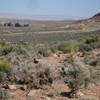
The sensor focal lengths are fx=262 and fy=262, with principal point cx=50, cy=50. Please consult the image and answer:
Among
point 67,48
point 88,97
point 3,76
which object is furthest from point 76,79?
point 67,48

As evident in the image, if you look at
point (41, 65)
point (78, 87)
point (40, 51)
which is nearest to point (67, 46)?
point (40, 51)

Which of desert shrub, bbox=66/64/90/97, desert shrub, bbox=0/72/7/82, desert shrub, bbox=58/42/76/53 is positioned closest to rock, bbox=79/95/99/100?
desert shrub, bbox=66/64/90/97

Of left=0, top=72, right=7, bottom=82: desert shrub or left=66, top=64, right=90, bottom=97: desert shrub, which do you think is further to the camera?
left=0, top=72, right=7, bottom=82: desert shrub

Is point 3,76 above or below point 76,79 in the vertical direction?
below

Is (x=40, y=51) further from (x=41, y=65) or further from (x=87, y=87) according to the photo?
(x=87, y=87)

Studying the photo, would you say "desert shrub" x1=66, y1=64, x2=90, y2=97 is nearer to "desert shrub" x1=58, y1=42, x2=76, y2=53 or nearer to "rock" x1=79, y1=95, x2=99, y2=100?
"rock" x1=79, y1=95, x2=99, y2=100

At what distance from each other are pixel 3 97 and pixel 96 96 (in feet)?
11.1

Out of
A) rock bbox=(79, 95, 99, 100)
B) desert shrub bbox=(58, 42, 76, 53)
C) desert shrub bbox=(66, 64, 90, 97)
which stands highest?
desert shrub bbox=(66, 64, 90, 97)

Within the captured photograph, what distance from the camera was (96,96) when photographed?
31.1ft

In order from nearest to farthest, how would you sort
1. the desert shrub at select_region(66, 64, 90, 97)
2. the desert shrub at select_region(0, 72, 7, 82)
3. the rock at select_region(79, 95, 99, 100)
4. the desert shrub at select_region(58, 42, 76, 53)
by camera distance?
the rock at select_region(79, 95, 99, 100) → the desert shrub at select_region(66, 64, 90, 97) → the desert shrub at select_region(0, 72, 7, 82) → the desert shrub at select_region(58, 42, 76, 53)

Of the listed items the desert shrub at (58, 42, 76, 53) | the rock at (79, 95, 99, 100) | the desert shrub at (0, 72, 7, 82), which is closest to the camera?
the rock at (79, 95, 99, 100)

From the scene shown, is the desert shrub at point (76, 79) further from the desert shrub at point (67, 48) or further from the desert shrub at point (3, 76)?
the desert shrub at point (67, 48)

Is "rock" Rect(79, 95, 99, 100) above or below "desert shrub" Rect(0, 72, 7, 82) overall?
below

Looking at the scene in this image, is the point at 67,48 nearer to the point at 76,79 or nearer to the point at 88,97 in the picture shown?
the point at 76,79
